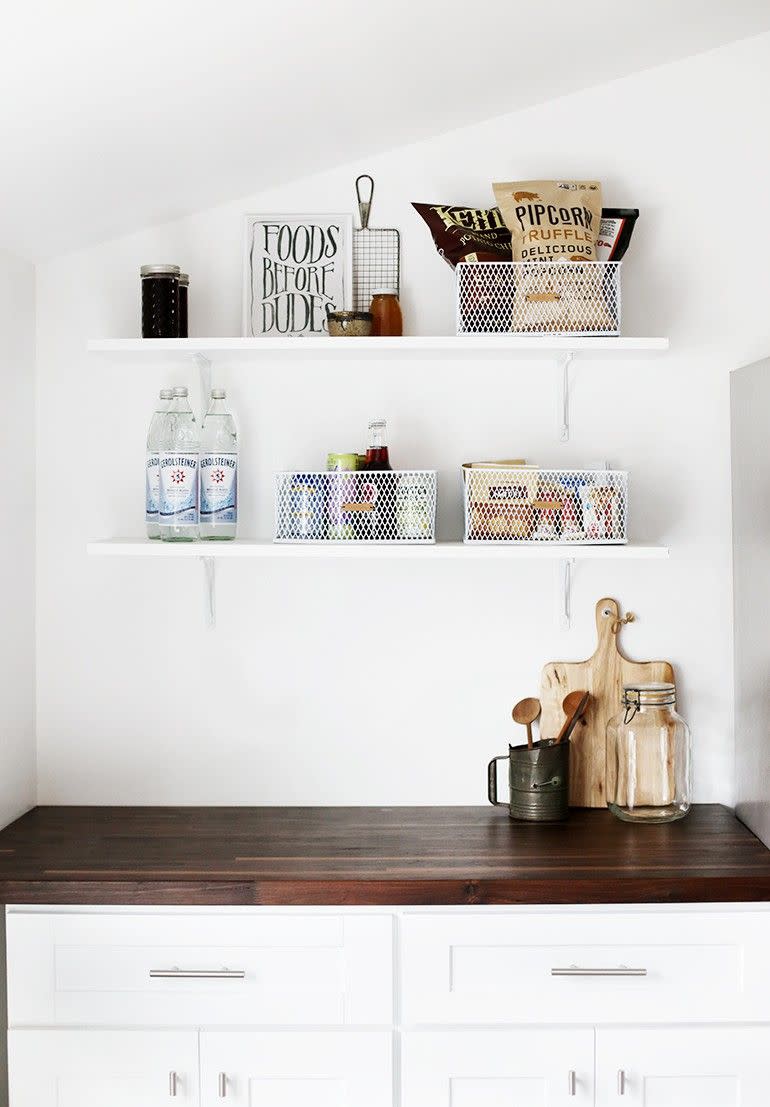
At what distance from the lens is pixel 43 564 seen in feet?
8.36

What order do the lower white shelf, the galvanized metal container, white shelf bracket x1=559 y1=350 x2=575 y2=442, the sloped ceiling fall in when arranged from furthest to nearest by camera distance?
white shelf bracket x1=559 y1=350 x2=575 y2=442 → the galvanized metal container → the lower white shelf → the sloped ceiling

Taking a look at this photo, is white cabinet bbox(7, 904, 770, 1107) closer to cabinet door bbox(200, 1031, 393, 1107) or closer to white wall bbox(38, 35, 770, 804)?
cabinet door bbox(200, 1031, 393, 1107)

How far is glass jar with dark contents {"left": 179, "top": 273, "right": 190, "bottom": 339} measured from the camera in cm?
240

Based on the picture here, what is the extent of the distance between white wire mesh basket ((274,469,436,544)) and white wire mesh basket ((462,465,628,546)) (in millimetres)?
90

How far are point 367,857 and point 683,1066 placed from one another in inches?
25.7

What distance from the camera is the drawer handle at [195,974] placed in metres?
1.98

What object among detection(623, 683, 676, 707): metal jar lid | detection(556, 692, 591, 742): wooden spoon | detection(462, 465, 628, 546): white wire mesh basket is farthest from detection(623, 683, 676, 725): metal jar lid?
detection(462, 465, 628, 546): white wire mesh basket

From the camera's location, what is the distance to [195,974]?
6.51 ft

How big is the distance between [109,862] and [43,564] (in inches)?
29.3

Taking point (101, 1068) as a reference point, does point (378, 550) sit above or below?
above

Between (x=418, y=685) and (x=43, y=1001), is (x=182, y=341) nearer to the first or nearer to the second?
(x=418, y=685)

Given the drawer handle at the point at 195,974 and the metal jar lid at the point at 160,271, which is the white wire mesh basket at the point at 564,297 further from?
the drawer handle at the point at 195,974

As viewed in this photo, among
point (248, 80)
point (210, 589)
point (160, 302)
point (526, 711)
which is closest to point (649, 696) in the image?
point (526, 711)

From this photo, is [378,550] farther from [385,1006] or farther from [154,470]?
[385,1006]
